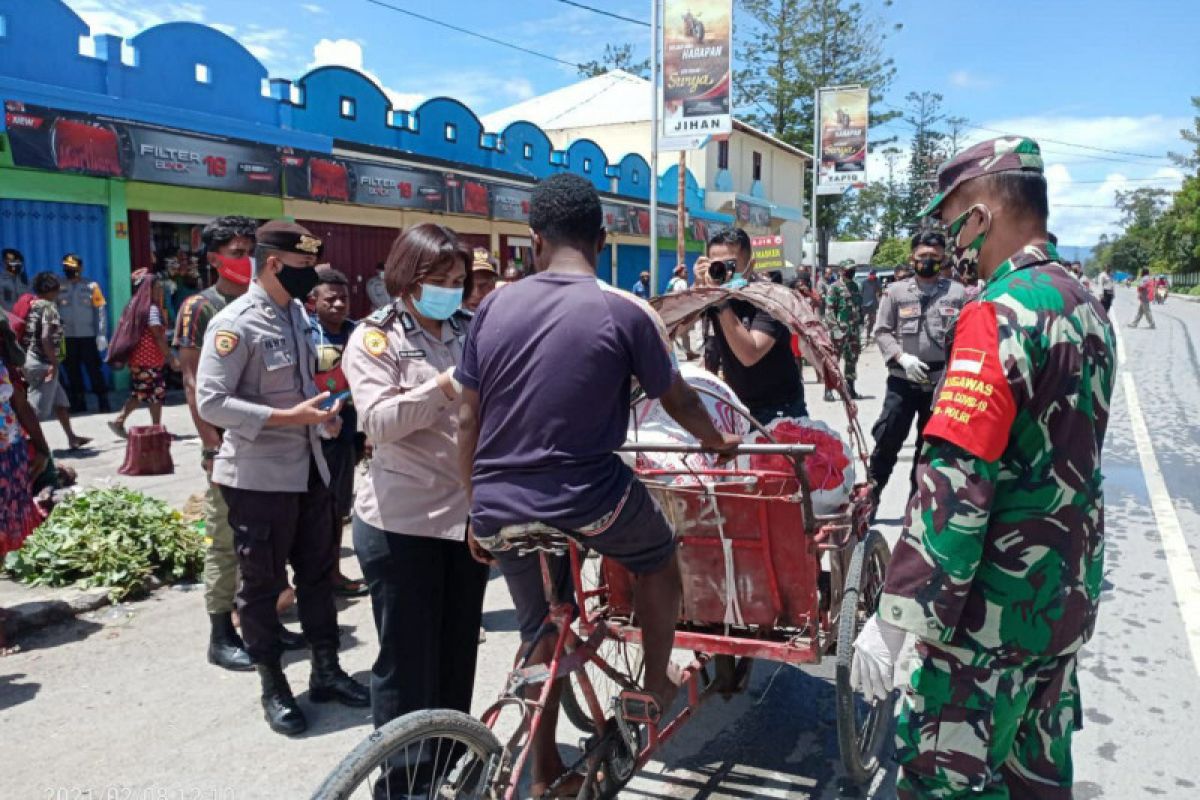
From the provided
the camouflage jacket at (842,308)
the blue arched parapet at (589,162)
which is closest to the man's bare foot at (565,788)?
the camouflage jacket at (842,308)

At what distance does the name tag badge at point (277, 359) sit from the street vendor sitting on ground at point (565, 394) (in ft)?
4.59

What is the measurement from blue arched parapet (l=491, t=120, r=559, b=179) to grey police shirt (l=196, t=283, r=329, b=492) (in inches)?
624

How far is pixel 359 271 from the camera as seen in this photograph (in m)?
16.2

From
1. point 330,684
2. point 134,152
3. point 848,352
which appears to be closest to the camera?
point 330,684

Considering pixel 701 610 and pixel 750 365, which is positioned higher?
pixel 750 365

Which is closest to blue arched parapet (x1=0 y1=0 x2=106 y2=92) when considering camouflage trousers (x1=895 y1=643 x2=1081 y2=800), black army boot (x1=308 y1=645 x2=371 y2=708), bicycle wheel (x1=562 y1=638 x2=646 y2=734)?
black army boot (x1=308 y1=645 x2=371 y2=708)

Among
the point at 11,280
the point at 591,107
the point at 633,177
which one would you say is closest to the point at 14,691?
the point at 11,280

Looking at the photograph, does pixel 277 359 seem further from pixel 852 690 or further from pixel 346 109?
pixel 346 109

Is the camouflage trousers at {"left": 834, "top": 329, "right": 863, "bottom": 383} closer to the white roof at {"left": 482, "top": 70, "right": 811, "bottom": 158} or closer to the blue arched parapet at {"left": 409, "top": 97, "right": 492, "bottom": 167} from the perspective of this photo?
the blue arched parapet at {"left": 409, "top": 97, "right": 492, "bottom": 167}

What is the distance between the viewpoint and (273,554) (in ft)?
12.2

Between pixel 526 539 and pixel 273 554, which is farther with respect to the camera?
pixel 273 554

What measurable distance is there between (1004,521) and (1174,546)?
5.21 m

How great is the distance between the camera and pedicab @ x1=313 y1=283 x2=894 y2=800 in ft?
8.04

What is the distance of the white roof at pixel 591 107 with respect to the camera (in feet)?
113
